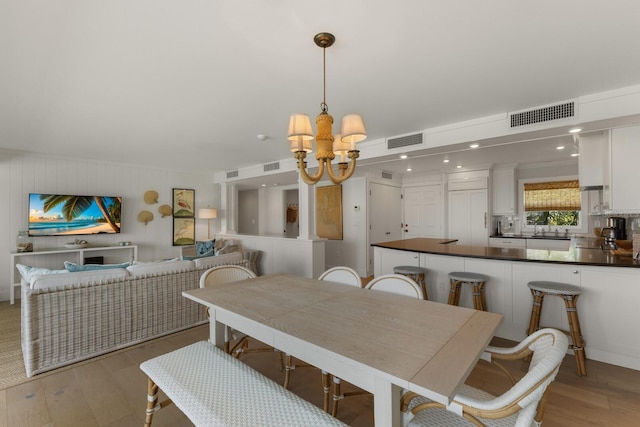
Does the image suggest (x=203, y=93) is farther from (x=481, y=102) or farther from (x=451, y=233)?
(x=451, y=233)

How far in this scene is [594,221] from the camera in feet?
14.3

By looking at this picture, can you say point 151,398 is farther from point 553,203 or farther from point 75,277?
point 553,203

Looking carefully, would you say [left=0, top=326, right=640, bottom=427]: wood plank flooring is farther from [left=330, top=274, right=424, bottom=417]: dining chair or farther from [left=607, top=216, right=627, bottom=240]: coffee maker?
[left=607, top=216, right=627, bottom=240]: coffee maker

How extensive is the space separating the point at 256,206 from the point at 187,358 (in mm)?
7318

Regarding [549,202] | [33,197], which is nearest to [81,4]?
[33,197]

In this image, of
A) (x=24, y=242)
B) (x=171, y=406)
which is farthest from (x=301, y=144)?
(x=24, y=242)

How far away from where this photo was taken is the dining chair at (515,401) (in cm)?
93

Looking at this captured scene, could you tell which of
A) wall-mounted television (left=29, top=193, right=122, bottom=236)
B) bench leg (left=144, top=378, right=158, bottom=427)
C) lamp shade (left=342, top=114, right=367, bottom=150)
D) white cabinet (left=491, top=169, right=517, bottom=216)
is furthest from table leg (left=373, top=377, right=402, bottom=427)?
wall-mounted television (left=29, top=193, right=122, bottom=236)

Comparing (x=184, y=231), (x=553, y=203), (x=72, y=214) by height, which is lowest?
(x=184, y=231)

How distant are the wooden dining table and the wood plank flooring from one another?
0.76 meters

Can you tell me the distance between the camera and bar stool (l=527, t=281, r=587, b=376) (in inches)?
93.3

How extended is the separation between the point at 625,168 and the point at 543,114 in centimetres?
91

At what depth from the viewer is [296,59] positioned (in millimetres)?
1985

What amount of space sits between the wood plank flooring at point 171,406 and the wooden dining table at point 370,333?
756mm
